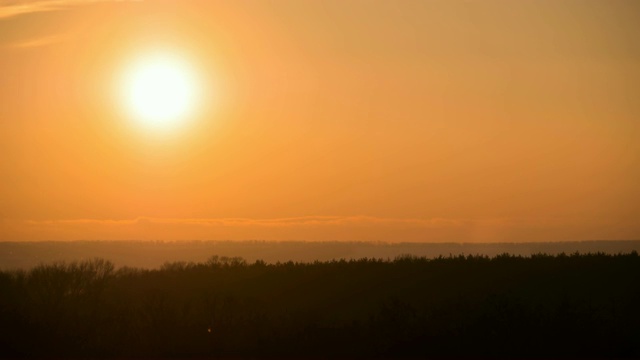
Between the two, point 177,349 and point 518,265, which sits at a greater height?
point 518,265

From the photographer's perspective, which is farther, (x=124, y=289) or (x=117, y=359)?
(x=124, y=289)

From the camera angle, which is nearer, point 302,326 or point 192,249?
point 302,326

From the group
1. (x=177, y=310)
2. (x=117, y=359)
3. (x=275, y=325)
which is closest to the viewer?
(x=117, y=359)

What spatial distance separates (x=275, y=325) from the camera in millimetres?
24359

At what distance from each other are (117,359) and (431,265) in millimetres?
24610

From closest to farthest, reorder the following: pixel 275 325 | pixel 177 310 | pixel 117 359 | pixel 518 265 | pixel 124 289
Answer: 1. pixel 117 359
2. pixel 275 325
3. pixel 177 310
4. pixel 124 289
5. pixel 518 265

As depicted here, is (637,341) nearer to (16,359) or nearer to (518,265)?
(16,359)

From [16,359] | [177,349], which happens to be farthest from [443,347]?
[16,359]

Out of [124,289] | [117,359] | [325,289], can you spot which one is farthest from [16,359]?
[325,289]

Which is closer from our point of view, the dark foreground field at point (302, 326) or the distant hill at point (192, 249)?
the dark foreground field at point (302, 326)

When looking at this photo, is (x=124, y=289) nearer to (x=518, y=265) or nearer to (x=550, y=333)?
(x=518, y=265)

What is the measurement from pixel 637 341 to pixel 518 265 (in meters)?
20.9

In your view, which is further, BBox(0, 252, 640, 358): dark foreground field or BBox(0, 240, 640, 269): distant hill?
BBox(0, 240, 640, 269): distant hill

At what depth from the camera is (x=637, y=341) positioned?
22.7 meters
